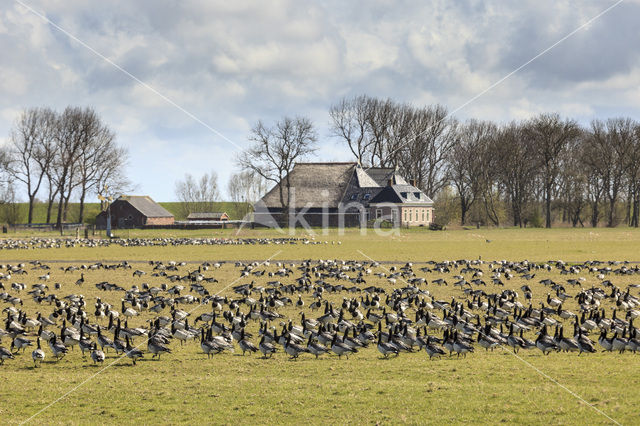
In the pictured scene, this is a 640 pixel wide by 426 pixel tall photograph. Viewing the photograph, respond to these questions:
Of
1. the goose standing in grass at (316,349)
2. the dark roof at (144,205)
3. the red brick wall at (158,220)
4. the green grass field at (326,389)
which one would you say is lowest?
the green grass field at (326,389)

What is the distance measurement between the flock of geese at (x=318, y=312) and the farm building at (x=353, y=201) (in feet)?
220

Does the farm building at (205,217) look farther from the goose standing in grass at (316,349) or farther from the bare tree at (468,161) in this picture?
the goose standing in grass at (316,349)

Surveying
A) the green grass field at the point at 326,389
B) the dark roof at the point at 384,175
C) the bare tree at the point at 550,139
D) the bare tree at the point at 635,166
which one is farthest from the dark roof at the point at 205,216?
the green grass field at the point at 326,389

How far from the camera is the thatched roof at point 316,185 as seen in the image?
371 ft

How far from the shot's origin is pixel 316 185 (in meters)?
117

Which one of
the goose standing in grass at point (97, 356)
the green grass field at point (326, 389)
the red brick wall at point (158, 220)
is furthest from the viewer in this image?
the red brick wall at point (158, 220)

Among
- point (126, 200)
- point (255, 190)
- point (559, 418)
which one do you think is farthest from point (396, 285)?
point (255, 190)

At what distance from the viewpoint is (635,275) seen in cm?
3388

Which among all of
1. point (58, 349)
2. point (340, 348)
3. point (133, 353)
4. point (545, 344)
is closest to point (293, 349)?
point (340, 348)

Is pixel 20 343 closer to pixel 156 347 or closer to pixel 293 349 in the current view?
pixel 156 347

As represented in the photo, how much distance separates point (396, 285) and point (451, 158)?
88015mm

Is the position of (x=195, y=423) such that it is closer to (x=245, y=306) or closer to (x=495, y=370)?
(x=495, y=370)

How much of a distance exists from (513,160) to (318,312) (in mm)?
96493

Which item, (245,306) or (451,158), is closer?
(245,306)
